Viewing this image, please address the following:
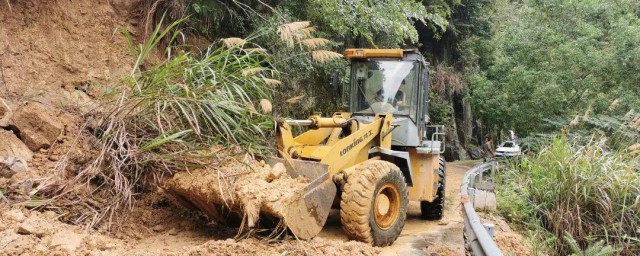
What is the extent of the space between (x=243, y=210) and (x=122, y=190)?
134 centimetres

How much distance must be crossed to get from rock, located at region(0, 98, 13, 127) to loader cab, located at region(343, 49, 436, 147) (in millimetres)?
4160

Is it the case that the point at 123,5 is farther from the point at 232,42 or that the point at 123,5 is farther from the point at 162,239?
the point at 162,239

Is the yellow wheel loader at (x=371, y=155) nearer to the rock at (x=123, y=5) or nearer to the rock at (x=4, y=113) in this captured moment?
the rock at (x=4, y=113)

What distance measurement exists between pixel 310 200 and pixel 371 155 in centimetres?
183

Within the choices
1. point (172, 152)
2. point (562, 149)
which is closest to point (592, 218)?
point (562, 149)

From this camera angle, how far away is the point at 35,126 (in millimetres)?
5145

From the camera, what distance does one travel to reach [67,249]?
12.6 feet

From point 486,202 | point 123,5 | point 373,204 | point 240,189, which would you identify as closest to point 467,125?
point 486,202

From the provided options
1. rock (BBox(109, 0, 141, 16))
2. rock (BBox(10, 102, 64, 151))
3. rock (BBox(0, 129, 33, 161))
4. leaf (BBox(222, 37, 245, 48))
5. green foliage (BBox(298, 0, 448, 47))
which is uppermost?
green foliage (BBox(298, 0, 448, 47))

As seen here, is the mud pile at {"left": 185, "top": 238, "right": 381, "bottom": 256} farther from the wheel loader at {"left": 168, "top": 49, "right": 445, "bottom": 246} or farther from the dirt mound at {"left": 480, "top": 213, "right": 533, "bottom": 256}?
the dirt mound at {"left": 480, "top": 213, "right": 533, "bottom": 256}

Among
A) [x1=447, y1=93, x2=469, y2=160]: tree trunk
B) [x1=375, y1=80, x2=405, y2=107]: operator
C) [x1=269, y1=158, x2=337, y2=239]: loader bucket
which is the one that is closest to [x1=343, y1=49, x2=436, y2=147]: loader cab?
[x1=375, y1=80, x2=405, y2=107]: operator

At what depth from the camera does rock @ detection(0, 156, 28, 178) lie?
4.68 metres

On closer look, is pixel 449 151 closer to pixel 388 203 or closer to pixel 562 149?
pixel 562 149

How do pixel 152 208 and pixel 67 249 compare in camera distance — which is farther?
pixel 152 208
